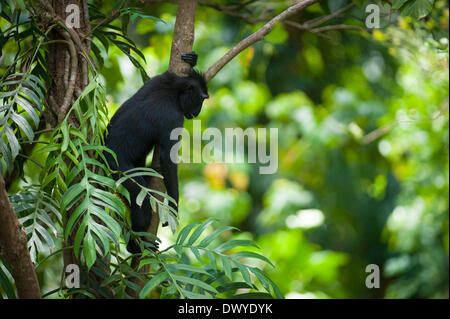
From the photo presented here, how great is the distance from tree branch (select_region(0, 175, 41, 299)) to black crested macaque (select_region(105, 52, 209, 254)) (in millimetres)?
514

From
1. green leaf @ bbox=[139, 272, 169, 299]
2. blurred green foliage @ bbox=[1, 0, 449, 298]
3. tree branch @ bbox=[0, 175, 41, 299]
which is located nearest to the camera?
tree branch @ bbox=[0, 175, 41, 299]

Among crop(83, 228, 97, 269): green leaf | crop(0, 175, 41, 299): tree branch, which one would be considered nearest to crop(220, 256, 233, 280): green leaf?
crop(83, 228, 97, 269): green leaf

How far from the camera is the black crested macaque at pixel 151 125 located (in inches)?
72.1

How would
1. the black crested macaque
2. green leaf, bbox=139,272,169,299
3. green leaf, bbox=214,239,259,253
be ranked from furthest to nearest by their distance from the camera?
the black crested macaque
green leaf, bbox=214,239,259,253
green leaf, bbox=139,272,169,299

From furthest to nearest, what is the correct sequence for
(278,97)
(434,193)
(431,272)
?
(278,97) < (431,272) < (434,193)

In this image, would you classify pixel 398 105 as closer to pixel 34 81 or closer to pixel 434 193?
pixel 434 193

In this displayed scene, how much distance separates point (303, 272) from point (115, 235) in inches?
104

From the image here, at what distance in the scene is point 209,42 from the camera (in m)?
5.61

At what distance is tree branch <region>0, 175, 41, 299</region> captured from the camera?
3.91 feet

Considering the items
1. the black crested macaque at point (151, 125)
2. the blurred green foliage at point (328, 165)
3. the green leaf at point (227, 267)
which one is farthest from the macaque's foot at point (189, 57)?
the blurred green foliage at point (328, 165)

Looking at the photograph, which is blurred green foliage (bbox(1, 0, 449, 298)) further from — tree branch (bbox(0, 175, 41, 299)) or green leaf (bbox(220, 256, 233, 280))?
tree branch (bbox(0, 175, 41, 299))

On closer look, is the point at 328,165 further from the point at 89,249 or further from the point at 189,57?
the point at 89,249

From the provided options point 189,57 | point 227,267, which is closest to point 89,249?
point 227,267
